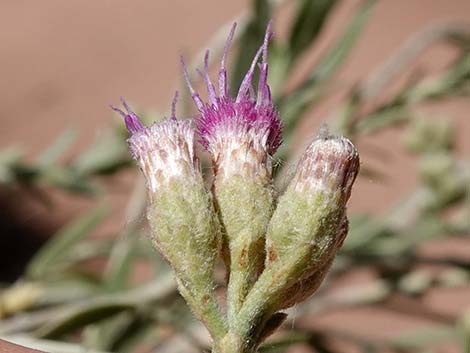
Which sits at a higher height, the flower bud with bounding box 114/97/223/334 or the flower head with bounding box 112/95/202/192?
the flower head with bounding box 112/95/202/192

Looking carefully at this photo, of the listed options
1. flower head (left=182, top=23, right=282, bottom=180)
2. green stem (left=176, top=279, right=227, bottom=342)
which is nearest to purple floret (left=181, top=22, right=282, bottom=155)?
flower head (left=182, top=23, right=282, bottom=180)

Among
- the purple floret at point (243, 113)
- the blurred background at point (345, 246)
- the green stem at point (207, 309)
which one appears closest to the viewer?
the green stem at point (207, 309)

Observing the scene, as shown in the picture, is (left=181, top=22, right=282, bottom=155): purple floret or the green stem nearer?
the green stem

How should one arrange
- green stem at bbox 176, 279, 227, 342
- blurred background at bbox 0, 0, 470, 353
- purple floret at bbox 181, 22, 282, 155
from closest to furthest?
green stem at bbox 176, 279, 227, 342
purple floret at bbox 181, 22, 282, 155
blurred background at bbox 0, 0, 470, 353

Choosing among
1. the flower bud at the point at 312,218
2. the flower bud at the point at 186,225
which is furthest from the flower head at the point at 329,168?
the flower bud at the point at 186,225

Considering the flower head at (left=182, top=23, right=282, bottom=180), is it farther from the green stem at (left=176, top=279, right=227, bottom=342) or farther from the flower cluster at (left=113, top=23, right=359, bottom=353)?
the green stem at (left=176, top=279, right=227, bottom=342)

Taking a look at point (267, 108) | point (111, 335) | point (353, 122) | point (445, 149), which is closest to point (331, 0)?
point (353, 122)

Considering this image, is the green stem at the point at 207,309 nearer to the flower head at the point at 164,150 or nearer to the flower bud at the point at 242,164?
the flower bud at the point at 242,164
